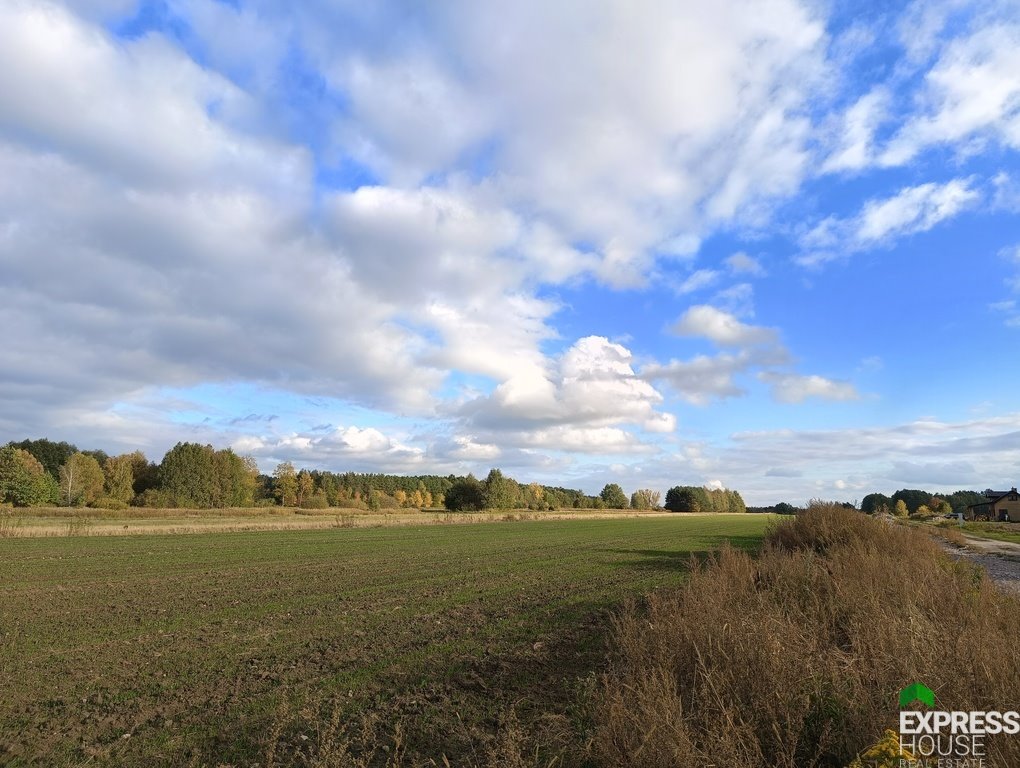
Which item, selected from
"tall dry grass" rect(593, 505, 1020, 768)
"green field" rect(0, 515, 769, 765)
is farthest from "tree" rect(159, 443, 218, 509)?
"tall dry grass" rect(593, 505, 1020, 768)

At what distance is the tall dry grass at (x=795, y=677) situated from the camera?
4574 millimetres

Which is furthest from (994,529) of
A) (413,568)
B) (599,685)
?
(599,685)

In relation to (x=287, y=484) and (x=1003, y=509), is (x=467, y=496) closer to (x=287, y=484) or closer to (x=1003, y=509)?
(x=287, y=484)

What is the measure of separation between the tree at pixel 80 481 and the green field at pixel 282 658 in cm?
8437

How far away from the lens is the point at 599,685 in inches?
353

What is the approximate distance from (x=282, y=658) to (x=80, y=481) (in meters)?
111

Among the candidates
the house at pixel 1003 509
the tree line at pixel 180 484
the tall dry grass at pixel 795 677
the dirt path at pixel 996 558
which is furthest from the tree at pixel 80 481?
the house at pixel 1003 509

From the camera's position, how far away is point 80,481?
3816 inches

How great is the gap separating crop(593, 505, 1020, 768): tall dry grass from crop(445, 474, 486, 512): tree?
350 ft

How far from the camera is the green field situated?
7211mm

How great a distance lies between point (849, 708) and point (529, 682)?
572 cm

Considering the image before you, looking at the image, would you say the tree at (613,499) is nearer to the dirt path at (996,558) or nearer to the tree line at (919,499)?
the tree line at (919,499)

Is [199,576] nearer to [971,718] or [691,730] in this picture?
[691,730]

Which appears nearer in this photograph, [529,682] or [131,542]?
[529,682]
